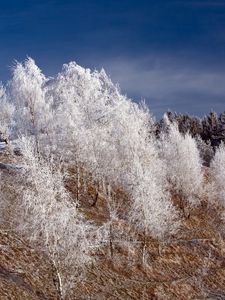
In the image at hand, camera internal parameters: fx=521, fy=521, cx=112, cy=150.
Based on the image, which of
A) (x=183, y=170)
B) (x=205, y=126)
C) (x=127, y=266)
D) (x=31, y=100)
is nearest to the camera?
(x=127, y=266)

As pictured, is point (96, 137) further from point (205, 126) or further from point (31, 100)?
point (205, 126)

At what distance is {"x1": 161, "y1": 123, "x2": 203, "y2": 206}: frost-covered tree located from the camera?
69.4 meters

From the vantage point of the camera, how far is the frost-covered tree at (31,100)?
57.5m

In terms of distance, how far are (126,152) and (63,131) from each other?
6.87m

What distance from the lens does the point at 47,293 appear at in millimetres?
35375

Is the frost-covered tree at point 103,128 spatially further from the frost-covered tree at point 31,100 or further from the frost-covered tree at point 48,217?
the frost-covered tree at point 48,217

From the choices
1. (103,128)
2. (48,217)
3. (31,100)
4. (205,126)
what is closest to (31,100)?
(31,100)

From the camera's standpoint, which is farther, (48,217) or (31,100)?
(31,100)

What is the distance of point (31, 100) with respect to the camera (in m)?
58.2

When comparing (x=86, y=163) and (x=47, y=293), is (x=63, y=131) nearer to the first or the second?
(x=86, y=163)

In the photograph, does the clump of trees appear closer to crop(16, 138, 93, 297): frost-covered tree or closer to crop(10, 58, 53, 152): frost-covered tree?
crop(10, 58, 53, 152): frost-covered tree

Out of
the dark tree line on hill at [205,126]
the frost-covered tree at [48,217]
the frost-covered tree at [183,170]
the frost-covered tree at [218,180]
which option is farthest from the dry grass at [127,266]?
the dark tree line on hill at [205,126]

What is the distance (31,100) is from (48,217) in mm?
31078

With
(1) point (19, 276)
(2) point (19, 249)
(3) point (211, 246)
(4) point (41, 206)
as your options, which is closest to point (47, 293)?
(1) point (19, 276)
